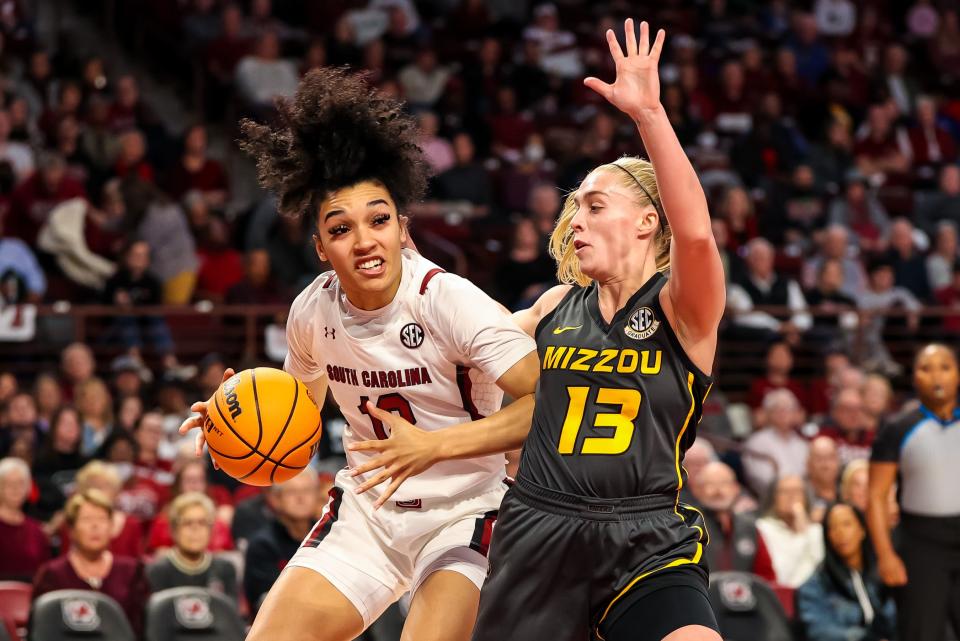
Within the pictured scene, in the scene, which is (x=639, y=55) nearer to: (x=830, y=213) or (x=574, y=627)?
(x=574, y=627)

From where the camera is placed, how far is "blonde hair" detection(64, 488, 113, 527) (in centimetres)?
798

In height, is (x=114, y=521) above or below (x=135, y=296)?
below

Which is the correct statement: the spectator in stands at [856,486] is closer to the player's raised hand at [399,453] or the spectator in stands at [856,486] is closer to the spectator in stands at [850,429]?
the spectator in stands at [850,429]

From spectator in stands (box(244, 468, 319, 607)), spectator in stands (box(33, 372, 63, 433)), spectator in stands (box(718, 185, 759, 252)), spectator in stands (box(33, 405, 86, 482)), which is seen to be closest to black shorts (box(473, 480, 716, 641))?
spectator in stands (box(244, 468, 319, 607))

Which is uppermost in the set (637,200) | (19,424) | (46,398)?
(637,200)

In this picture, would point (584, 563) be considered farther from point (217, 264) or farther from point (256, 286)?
point (217, 264)

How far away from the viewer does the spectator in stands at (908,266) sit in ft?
44.9

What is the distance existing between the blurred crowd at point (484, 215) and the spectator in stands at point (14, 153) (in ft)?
0.09

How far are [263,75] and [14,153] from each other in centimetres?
262

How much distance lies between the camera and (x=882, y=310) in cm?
1280

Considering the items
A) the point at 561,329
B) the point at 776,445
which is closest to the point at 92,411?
the point at 776,445

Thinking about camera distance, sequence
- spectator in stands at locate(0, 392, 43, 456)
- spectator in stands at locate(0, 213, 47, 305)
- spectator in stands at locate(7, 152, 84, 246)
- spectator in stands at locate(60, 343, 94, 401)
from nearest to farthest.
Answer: spectator in stands at locate(0, 392, 43, 456) → spectator in stands at locate(60, 343, 94, 401) → spectator in stands at locate(0, 213, 47, 305) → spectator in stands at locate(7, 152, 84, 246)

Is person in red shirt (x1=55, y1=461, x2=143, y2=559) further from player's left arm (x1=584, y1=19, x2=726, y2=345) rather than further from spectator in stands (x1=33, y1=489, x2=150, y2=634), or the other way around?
player's left arm (x1=584, y1=19, x2=726, y2=345)

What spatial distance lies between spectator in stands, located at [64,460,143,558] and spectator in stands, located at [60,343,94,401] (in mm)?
1694
